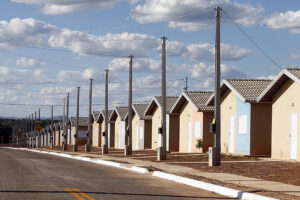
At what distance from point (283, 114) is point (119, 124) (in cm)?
3726

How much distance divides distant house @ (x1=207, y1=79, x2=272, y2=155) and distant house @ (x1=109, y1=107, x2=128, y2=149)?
26.0m

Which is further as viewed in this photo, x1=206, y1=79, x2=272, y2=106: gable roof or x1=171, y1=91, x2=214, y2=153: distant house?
x1=171, y1=91, x2=214, y2=153: distant house

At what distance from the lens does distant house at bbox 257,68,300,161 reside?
28.7 metres

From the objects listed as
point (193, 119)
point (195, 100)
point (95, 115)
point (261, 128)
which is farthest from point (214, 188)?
point (95, 115)

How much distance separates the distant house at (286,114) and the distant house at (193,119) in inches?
415

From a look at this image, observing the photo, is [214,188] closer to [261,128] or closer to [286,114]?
[286,114]

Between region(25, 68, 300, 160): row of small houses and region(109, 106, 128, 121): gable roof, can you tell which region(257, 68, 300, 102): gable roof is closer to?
region(25, 68, 300, 160): row of small houses

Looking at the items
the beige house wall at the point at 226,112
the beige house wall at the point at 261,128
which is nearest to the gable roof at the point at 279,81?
the beige house wall at the point at 261,128

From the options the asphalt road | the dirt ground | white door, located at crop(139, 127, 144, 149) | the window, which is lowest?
A: the asphalt road

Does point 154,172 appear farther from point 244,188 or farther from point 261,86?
point 261,86

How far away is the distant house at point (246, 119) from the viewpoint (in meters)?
34.8

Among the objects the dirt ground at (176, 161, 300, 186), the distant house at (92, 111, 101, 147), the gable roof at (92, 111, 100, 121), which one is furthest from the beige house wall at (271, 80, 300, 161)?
the gable roof at (92, 111, 100, 121)

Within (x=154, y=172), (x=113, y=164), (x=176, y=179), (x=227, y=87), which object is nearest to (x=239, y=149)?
(x=227, y=87)

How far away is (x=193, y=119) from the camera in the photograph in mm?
44219
